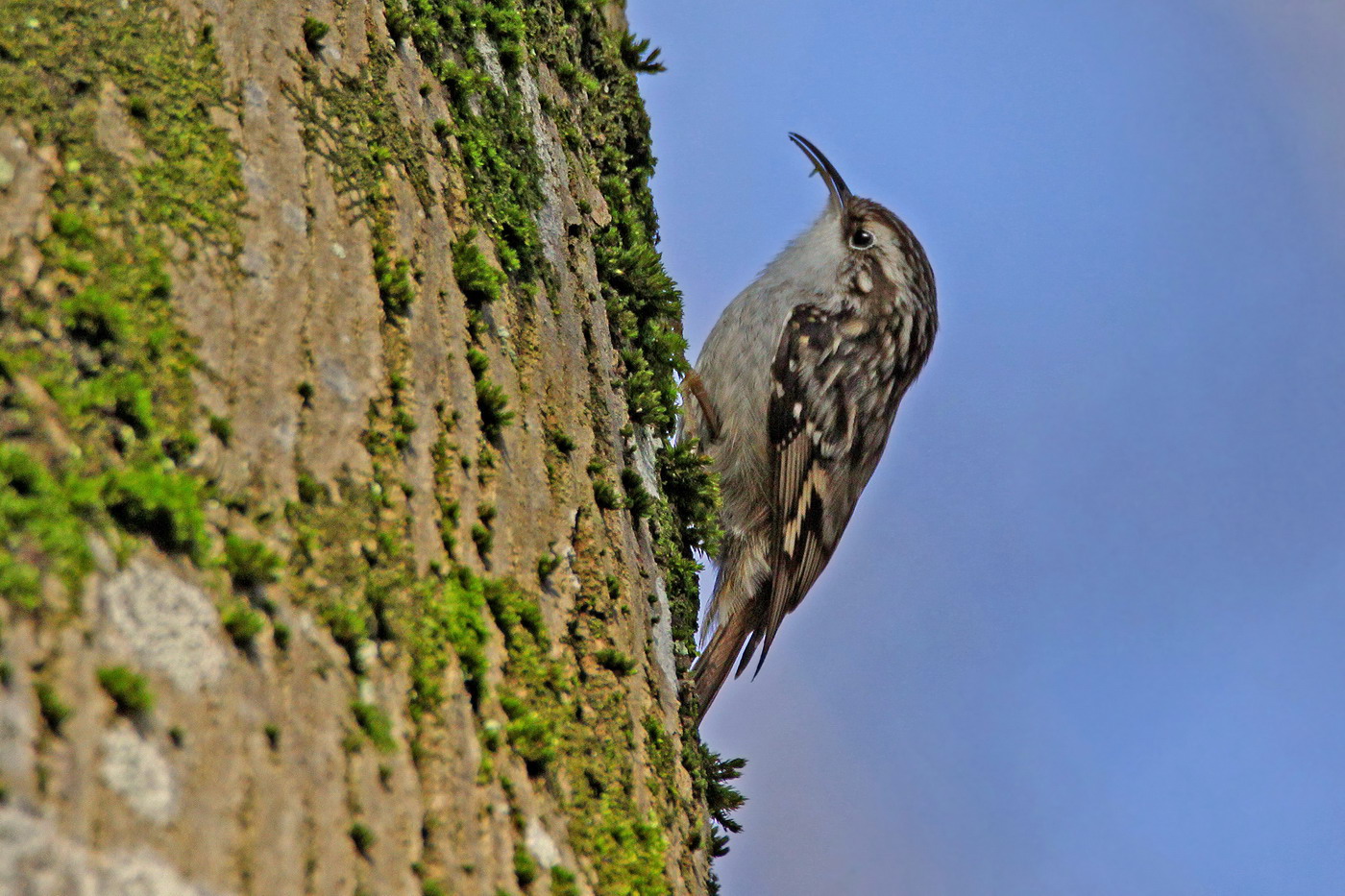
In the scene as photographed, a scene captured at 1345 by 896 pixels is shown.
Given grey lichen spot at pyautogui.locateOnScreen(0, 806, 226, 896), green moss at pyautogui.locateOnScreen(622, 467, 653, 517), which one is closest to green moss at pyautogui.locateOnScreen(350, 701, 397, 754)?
grey lichen spot at pyautogui.locateOnScreen(0, 806, 226, 896)

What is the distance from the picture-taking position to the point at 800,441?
3922mm

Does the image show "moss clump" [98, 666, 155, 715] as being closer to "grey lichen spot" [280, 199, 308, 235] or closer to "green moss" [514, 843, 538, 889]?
"green moss" [514, 843, 538, 889]

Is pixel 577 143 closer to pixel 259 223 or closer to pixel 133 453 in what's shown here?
pixel 259 223

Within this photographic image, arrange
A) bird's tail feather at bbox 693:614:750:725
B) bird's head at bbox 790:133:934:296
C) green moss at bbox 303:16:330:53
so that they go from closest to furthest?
green moss at bbox 303:16:330:53 → bird's tail feather at bbox 693:614:750:725 → bird's head at bbox 790:133:934:296

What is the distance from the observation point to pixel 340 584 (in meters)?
1.08

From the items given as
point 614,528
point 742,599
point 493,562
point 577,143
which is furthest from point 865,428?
point 493,562

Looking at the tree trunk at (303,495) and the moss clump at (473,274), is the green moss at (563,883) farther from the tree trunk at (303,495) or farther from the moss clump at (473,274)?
the moss clump at (473,274)

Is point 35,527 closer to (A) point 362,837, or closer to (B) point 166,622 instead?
(B) point 166,622

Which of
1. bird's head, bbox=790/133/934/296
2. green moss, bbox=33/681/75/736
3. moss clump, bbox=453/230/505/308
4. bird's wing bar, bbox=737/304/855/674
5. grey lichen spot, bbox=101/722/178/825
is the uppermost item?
bird's head, bbox=790/133/934/296

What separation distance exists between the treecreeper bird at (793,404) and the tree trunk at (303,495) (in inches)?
80.3

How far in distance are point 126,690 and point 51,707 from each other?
0.05 m

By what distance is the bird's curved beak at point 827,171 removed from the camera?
Answer: 454 centimetres

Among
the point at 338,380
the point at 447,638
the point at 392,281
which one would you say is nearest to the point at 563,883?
the point at 447,638

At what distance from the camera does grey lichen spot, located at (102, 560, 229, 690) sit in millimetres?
879
